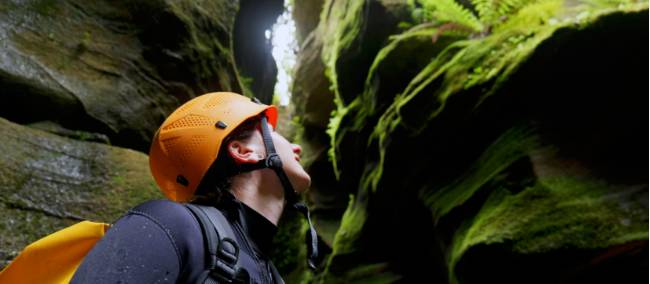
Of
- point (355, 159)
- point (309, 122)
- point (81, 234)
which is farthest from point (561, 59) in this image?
point (309, 122)

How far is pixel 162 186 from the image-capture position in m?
3.02

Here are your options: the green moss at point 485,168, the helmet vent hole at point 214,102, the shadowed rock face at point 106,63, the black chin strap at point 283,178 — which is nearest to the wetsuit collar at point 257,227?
the black chin strap at point 283,178

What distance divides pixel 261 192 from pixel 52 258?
1186mm

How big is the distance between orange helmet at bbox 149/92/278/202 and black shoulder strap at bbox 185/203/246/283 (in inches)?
20.9

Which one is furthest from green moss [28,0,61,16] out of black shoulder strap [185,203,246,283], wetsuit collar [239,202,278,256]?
black shoulder strap [185,203,246,283]

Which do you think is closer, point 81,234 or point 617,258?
point 81,234

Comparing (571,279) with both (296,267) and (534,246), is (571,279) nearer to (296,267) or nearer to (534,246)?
(534,246)

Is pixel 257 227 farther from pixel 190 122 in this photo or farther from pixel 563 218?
pixel 563 218

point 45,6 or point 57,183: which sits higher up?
point 45,6

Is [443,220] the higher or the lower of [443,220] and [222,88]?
the lower

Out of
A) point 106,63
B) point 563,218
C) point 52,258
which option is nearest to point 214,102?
point 52,258

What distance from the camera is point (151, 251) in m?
1.76

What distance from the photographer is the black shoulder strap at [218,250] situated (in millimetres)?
1827

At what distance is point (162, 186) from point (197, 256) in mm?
1313
